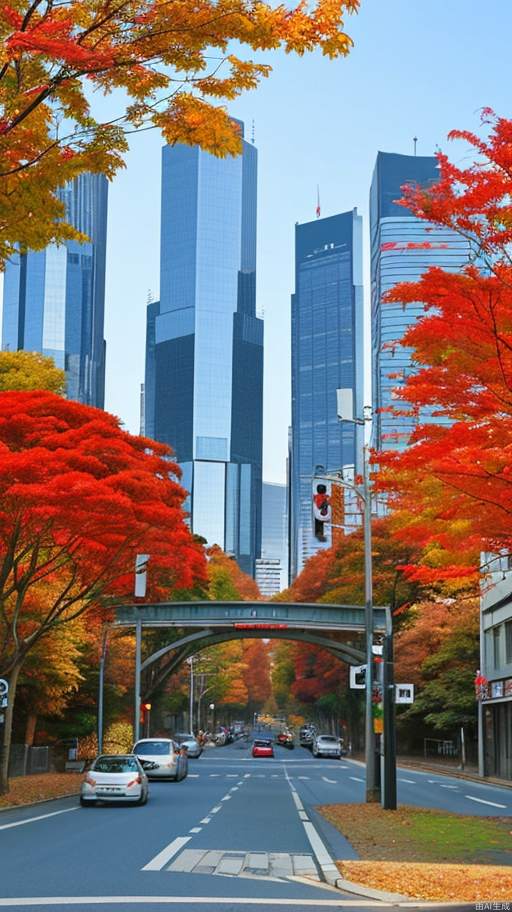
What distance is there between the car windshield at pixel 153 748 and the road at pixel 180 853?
8.53 m

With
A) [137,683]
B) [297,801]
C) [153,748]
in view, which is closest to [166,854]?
[297,801]

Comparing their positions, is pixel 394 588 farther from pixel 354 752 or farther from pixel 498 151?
pixel 498 151

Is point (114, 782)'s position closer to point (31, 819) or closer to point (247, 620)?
point (31, 819)

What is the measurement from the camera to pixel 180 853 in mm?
16125

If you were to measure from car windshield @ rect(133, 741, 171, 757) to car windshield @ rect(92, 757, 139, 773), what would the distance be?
41.0ft

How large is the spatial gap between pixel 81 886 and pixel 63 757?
40930 mm

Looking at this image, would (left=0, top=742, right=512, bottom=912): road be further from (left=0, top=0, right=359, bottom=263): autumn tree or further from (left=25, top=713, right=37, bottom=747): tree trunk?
(left=25, top=713, right=37, bottom=747): tree trunk

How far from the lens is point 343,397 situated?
28844 mm

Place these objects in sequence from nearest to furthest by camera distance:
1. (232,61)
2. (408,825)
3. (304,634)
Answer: (232,61) → (408,825) → (304,634)

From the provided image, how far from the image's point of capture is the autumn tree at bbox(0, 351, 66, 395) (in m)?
59.2

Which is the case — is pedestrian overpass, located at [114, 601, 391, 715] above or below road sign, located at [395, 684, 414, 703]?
above

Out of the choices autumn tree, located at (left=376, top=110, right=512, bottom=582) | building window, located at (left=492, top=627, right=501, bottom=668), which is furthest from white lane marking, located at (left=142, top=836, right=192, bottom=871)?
building window, located at (left=492, top=627, right=501, bottom=668)

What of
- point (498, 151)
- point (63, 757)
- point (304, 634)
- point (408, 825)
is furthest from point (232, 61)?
point (304, 634)

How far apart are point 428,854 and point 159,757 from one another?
25.5 m
